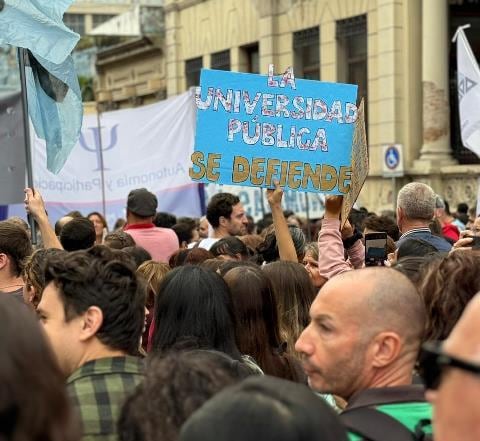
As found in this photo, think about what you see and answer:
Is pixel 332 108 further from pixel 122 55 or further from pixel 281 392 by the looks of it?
pixel 122 55

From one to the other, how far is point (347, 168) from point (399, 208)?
0.39 meters

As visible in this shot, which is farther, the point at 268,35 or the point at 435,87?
the point at 268,35

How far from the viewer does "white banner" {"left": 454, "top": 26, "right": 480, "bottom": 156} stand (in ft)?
36.2

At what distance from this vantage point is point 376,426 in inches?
119

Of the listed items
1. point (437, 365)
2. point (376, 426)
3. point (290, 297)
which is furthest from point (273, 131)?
point (437, 365)

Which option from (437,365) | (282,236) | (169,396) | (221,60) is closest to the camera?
(437,365)

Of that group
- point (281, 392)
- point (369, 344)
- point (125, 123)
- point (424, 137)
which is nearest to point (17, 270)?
point (369, 344)

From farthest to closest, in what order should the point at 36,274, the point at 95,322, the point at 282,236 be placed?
the point at 282,236, the point at 36,274, the point at 95,322

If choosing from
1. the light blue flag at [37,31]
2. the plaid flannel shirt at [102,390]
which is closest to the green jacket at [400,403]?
the plaid flannel shirt at [102,390]

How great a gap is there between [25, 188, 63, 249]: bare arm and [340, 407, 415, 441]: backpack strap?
4.26 metres

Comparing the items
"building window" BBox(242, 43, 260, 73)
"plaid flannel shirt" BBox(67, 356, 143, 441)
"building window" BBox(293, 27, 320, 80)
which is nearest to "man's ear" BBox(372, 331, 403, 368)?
"plaid flannel shirt" BBox(67, 356, 143, 441)

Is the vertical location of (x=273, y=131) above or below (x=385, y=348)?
above

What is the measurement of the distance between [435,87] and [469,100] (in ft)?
34.4

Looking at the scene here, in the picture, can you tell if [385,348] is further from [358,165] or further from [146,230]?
[146,230]
